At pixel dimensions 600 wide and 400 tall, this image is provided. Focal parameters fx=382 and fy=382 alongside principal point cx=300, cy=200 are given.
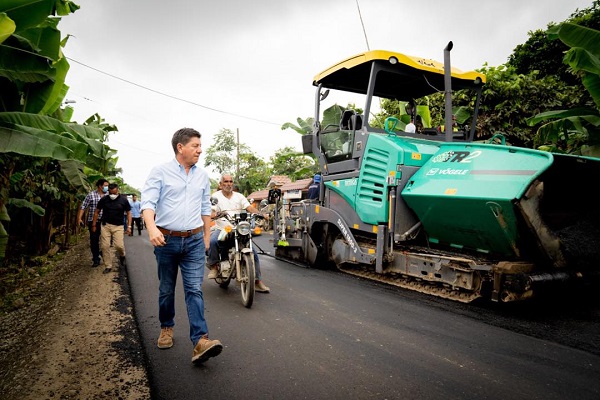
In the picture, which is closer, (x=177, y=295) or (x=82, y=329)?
(x=82, y=329)

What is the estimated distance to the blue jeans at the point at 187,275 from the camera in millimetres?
3229

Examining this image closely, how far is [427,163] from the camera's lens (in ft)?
17.3

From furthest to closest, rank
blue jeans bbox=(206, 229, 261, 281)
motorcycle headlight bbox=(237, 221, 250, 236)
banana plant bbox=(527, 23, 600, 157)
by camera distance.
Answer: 1. blue jeans bbox=(206, 229, 261, 281)
2. banana plant bbox=(527, 23, 600, 157)
3. motorcycle headlight bbox=(237, 221, 250, 236)

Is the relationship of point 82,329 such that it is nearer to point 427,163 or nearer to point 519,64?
point 427,163

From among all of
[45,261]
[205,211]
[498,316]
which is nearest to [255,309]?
[205,211]

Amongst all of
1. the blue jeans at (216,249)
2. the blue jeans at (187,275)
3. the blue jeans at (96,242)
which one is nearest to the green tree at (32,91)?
the blue jeans at (96,242)

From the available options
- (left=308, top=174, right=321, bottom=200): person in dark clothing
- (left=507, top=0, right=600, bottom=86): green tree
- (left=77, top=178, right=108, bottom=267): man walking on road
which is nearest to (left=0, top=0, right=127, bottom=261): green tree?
(left=77, top=178, right=108, bottom=267): man walking on road

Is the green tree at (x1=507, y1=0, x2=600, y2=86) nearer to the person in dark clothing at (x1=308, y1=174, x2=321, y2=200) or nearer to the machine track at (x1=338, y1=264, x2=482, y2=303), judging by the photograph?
the person in dark clothing at (x1=308, y1=174, x2=321, y2=200)

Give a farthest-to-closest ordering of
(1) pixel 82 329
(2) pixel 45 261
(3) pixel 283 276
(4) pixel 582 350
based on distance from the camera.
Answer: (2) pixel 45 261, (3) pixel 283 276, (1) pixel 82 329, (4) pixel 582 350

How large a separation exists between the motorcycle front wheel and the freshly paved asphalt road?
0.13 m

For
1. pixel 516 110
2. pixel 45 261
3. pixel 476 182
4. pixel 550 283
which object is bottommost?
pixel 45 261

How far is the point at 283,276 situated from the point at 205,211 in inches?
139

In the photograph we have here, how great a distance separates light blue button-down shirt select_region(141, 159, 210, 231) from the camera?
3236mm

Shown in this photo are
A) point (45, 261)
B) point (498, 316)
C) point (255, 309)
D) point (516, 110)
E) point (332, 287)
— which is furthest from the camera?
point (516, 110)
